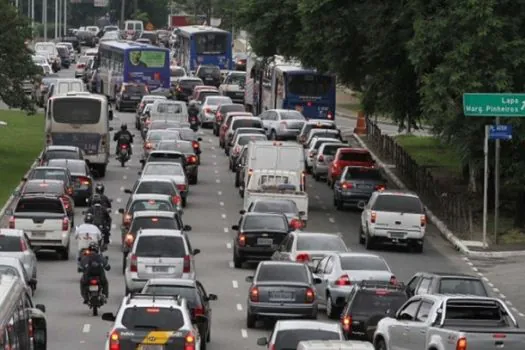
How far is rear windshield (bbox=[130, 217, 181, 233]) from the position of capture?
45156mm

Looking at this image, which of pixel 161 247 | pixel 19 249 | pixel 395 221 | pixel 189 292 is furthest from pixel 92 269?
pixel 395 221

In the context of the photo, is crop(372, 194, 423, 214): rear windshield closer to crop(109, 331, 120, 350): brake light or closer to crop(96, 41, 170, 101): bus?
crop(109, 331, 120, 350): brake light

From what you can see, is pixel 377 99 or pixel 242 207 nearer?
pixel 242 207

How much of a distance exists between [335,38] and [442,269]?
13.7 m

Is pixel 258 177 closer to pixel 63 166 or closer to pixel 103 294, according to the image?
pixel 63 166

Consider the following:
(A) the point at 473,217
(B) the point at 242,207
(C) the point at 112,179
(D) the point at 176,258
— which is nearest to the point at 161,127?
(C) the point at 112,179

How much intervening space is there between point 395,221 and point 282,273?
13239 mm

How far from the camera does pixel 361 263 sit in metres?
39.1

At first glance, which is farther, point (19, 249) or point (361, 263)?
point (19, 249)

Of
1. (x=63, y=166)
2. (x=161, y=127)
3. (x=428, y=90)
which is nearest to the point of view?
(x=428, y=90)

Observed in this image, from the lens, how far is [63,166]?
5803 cm

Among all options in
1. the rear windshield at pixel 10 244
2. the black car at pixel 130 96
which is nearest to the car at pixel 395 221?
the rear windshield at pixel 10 244

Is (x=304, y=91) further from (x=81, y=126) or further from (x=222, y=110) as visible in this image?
(x=81, y=126)

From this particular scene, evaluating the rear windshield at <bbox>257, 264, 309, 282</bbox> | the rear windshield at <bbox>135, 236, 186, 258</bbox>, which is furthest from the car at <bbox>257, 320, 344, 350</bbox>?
the rear windshield at <bbox>135, 236, 186, 258</bbox>
